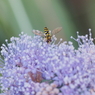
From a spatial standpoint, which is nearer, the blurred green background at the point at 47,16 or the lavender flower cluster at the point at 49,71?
the lavender flower cluster at the point at 49,71

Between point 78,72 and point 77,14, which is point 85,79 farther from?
point 77,14

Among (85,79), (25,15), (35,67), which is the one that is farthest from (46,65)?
(25,15)

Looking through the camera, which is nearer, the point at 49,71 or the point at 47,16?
the point at 49,71

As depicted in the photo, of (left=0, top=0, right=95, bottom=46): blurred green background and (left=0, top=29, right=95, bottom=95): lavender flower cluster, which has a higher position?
(left=0, top=0, right=95, bottom=46): blurred green background

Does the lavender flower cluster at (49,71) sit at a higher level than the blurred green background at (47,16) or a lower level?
lower

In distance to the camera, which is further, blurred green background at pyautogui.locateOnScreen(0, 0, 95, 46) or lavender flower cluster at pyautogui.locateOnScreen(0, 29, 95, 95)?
blurred green background at pyautogui.locateOnScreen(0, 0, 95, 46)
